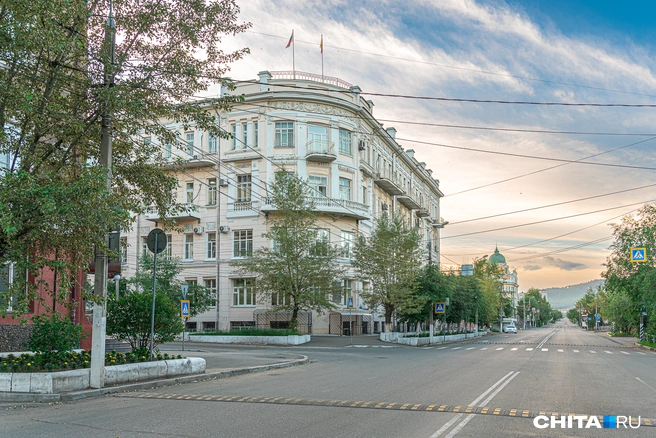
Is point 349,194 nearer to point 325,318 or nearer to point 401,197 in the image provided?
point 325,318

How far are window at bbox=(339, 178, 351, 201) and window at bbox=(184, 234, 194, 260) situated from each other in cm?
1309

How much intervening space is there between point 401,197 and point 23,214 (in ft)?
180

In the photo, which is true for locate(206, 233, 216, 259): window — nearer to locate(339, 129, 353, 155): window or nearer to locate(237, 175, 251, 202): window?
locate(237, 175, 251, 202): window

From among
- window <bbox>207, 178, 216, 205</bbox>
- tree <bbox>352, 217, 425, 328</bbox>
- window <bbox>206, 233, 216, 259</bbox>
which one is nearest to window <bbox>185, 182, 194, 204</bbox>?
window <bbox>207, 178, 216, 205</bbox>

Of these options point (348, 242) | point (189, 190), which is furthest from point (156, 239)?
point (189, 190)

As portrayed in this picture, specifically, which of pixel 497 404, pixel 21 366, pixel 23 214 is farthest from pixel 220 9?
pixel 497 404

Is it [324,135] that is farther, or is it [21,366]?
[324,135]

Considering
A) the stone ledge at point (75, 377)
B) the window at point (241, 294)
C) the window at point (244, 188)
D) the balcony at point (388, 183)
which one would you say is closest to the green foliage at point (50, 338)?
the stone ledge at point (75, 377)

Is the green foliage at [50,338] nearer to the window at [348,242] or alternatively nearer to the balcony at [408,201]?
the window at [348,242]

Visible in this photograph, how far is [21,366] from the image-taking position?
1303cm

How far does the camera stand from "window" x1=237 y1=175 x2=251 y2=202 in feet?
159

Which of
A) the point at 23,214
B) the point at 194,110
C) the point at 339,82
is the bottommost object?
the point at 23,214

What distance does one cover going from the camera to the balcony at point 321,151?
154 ft

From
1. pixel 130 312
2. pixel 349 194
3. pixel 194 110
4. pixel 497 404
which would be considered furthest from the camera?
pixel 349 194
